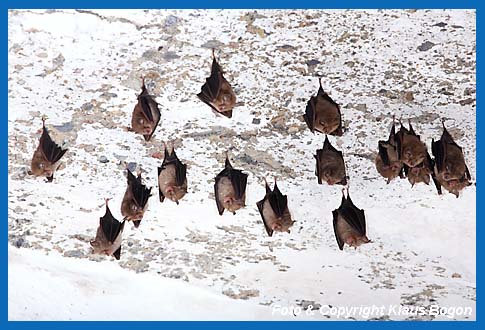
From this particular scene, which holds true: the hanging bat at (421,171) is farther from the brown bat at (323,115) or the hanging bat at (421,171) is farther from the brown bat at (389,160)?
the brown bat at (323,115)

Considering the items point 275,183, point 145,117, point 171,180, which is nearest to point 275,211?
point 275,183

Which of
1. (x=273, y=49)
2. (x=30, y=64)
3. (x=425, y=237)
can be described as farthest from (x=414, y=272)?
(x=30, y=64)

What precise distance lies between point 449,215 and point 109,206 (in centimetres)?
216

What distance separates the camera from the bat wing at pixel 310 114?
12.2ft

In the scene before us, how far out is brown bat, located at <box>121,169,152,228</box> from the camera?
4047mm

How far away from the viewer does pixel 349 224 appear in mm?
4109

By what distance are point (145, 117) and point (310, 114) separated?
0.89 meters

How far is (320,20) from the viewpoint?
388 cm

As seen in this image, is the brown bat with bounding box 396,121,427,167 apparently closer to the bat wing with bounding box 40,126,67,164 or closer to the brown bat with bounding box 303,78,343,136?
the brown bat with bounding box 303,78,343,136

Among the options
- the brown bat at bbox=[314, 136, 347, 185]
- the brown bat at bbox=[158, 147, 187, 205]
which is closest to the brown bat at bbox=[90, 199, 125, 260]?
the brown bat at bbox=[158, 147, 187, 205]

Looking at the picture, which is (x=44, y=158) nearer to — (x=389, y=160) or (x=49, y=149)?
(x=49, y=149)

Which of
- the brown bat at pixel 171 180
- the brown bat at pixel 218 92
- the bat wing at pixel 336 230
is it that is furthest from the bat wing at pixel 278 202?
the brown bat at pixel 218 92

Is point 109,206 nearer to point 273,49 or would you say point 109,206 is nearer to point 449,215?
point 273,49

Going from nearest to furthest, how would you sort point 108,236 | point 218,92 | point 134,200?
1. point 218,92
2. point 134,200
3. point 108,236
